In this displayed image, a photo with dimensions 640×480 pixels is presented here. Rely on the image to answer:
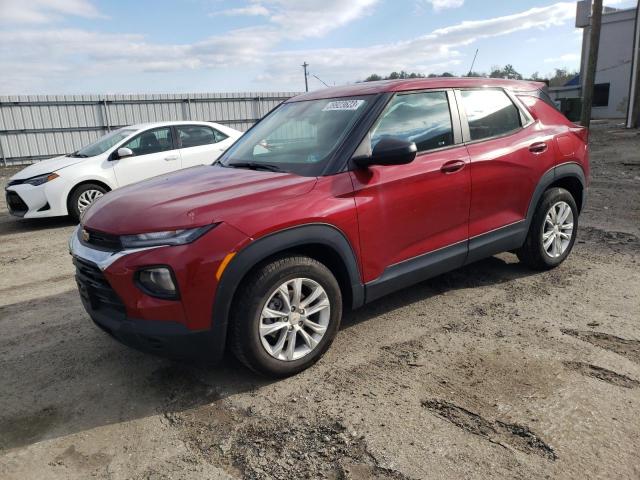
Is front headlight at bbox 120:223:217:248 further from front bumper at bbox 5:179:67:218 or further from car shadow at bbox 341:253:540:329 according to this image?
front bumper at bbox 5:179:67:218

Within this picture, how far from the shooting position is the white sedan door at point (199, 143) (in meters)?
8.72

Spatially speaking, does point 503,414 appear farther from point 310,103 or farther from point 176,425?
point 310,103

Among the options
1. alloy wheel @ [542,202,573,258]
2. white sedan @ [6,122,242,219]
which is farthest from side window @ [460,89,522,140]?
white sedan @ [6,122,242,219]

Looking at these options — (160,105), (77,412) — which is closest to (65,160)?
(77,412)

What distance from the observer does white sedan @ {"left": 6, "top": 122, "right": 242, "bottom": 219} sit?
25.6 ft

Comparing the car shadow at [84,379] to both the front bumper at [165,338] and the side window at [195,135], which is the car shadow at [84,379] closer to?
the front bumper at [165,338]

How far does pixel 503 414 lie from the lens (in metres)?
2.71

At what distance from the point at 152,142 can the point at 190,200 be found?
611 cm

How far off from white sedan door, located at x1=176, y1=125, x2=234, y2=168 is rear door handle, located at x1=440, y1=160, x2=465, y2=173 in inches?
229

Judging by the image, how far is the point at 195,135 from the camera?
8.94 meters

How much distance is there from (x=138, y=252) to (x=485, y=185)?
2.68 metres

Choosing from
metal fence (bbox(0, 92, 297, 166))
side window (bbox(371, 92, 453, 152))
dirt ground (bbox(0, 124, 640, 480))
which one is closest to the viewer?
dirt ground (bbox(0, 124, 640, 480))

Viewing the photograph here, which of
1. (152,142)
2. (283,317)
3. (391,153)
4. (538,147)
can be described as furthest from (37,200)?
(538,147)

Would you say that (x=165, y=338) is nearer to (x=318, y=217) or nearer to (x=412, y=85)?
(x=318, y=217)
